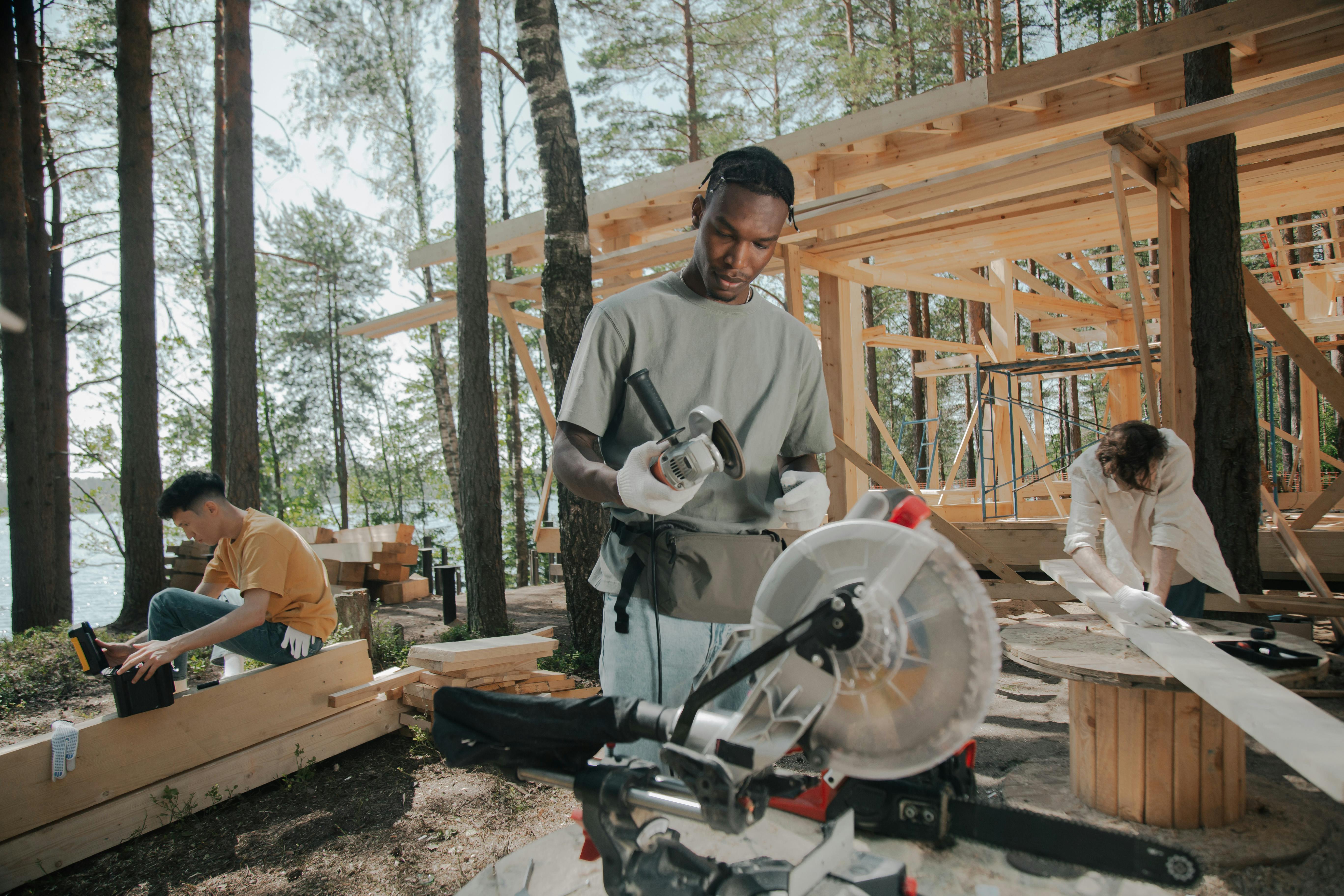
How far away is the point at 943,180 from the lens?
185 inches

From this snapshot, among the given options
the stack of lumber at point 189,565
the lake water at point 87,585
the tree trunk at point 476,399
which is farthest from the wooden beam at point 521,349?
the lake water at point 87,585

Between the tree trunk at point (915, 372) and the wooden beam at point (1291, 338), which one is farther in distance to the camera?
the tree trunk at point (915, 372)

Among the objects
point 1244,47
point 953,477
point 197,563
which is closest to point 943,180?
point 1244,47

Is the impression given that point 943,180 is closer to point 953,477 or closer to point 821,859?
point 821,859

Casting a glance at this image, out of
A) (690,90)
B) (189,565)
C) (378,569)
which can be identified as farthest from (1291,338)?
(690,90)

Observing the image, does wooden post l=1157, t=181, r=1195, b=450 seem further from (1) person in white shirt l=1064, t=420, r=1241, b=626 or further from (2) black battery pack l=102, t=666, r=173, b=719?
(2) black battery pack l=102, t=666, r=173, b=719

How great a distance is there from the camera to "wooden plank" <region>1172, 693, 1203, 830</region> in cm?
260

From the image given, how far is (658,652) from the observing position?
128 centimetres

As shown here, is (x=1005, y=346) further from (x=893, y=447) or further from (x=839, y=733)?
(x=839, y=733)

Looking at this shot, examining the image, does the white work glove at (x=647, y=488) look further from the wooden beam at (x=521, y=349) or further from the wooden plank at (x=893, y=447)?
the wooden plank at (x=893, y=447)

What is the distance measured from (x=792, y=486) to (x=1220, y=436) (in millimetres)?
4458

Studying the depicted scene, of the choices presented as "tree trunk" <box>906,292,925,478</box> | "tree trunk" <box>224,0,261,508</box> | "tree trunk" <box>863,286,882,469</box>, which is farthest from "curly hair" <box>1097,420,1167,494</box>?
"tree trunk" <box>863,286,882,469</box>

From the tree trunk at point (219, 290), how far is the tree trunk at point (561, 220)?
7080 millimetres

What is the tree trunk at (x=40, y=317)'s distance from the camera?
792 cm
